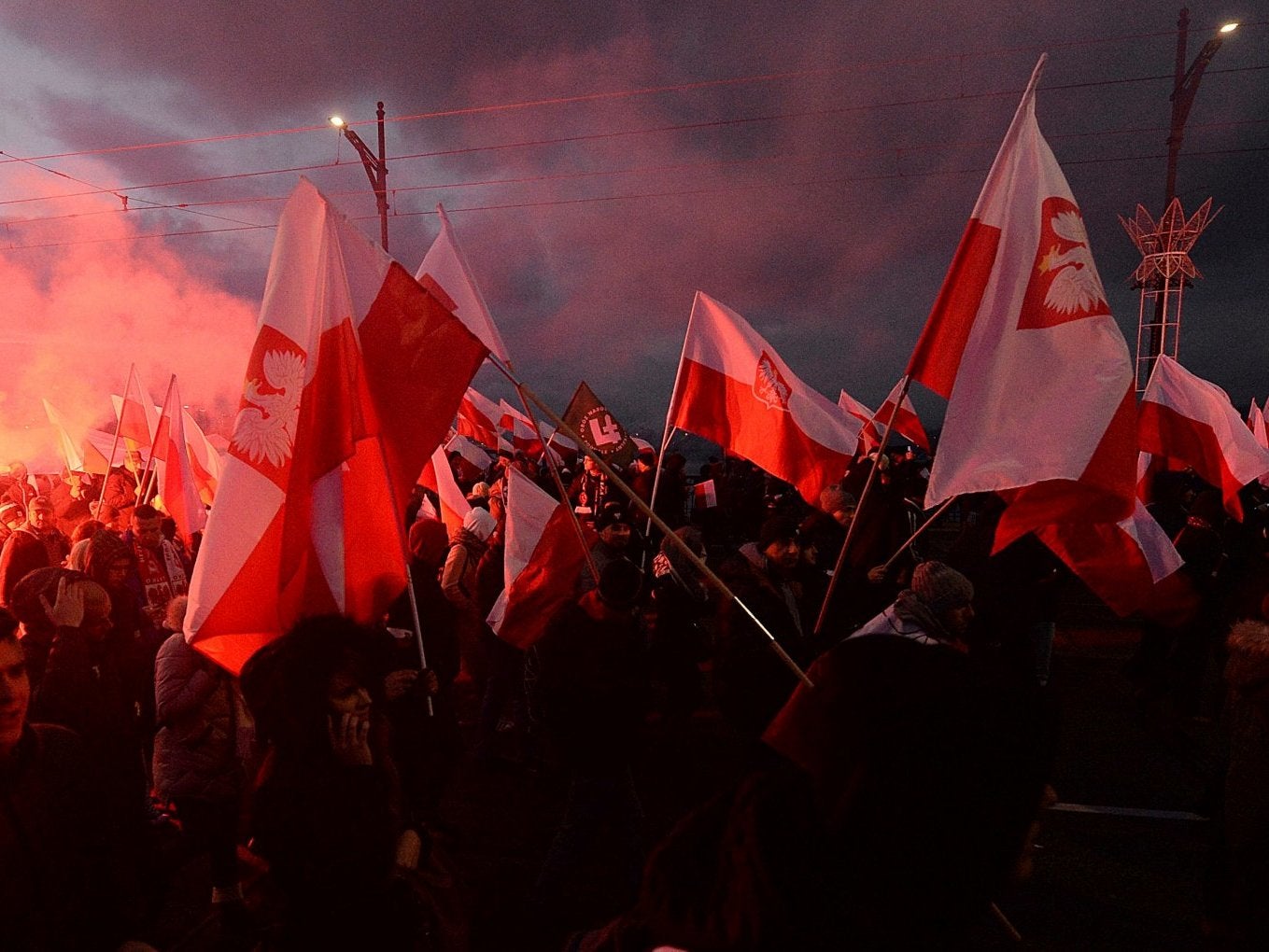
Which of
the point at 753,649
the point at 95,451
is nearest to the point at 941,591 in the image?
the point at 753,649

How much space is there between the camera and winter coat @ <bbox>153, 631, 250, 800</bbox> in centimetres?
332

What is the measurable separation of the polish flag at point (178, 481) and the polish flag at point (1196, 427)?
26.8 ft

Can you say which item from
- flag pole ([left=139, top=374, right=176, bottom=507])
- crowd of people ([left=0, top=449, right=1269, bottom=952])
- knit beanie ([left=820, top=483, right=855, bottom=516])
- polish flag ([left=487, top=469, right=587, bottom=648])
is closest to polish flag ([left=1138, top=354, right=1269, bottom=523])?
crowd of people ([left=0, top=449, right=1269, bottom=952])

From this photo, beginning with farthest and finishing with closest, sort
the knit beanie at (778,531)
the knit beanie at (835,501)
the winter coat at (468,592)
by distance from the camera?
the knit beanie at (835,501) < the winter coat at (468,592) < the knit beanie at (778,531)

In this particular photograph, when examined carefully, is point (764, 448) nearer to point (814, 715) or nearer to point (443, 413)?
point (443, 413)

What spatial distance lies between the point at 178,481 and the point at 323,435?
4.46 m

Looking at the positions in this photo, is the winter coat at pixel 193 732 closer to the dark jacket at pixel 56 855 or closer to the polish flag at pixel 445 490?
the dark jacket at pixel 56 855

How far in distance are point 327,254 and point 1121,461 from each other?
11.2ft

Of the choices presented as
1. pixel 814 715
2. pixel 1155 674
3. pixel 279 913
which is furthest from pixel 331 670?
pixel 1155 674

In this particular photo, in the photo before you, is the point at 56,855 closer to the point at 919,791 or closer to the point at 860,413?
the point at 919,791

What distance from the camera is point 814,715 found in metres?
1.43

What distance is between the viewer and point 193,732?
334 cm

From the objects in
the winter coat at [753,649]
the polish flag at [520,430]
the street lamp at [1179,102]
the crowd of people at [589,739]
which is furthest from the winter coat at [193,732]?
the street lamp at [1179,102]

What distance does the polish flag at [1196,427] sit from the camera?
6453 millimetres
